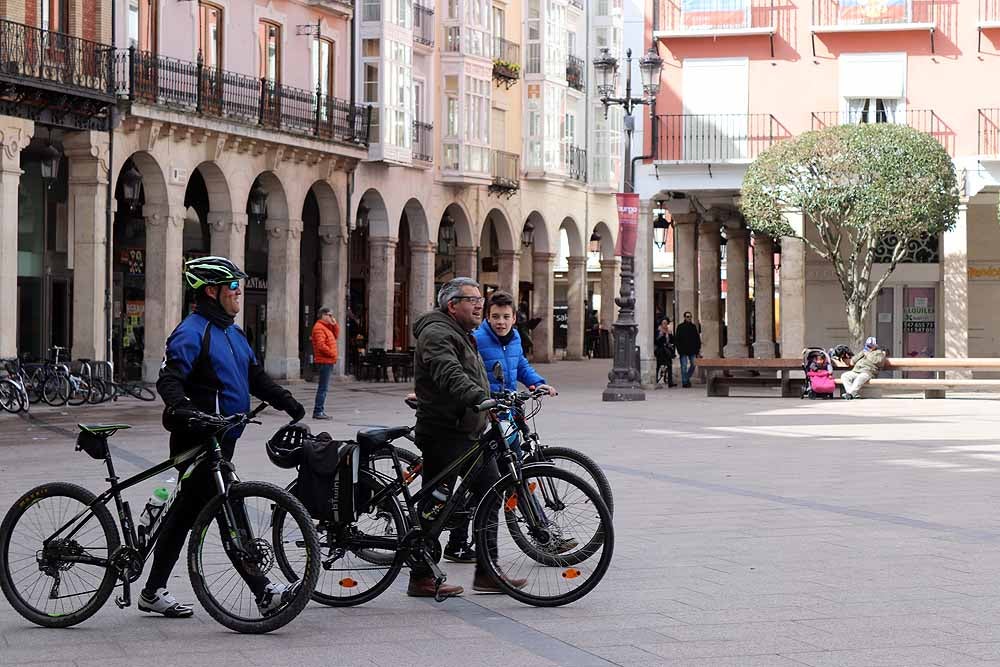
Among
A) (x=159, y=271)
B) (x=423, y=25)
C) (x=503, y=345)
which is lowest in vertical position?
(x=503, y=345)

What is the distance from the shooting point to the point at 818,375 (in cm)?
3244

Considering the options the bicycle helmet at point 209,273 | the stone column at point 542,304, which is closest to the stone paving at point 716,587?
the bicycle helmet at point 209,273

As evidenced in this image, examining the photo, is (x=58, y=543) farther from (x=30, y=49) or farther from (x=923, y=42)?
(x=923, y=42)

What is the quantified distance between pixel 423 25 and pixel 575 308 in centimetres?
1429

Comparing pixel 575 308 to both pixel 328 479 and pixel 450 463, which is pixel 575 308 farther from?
pixel 328 479

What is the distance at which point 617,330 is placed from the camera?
103ft

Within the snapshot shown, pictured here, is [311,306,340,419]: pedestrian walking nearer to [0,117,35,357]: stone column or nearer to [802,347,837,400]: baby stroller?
[0,117,35,357]: stone column

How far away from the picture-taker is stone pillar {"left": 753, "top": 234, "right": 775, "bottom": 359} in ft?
159

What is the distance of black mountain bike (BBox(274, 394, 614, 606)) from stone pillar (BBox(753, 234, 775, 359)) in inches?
1552

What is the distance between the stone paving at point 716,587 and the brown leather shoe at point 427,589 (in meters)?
0.05

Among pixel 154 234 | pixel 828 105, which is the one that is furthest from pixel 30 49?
pixel 828 105

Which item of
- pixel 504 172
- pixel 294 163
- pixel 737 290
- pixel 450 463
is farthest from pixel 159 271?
pixel 450 463

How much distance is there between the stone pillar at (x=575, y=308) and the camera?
2304 inches

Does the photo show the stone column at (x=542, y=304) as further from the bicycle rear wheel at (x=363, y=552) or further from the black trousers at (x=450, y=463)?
the bicycle rear wheel at (x=363, y=552)
